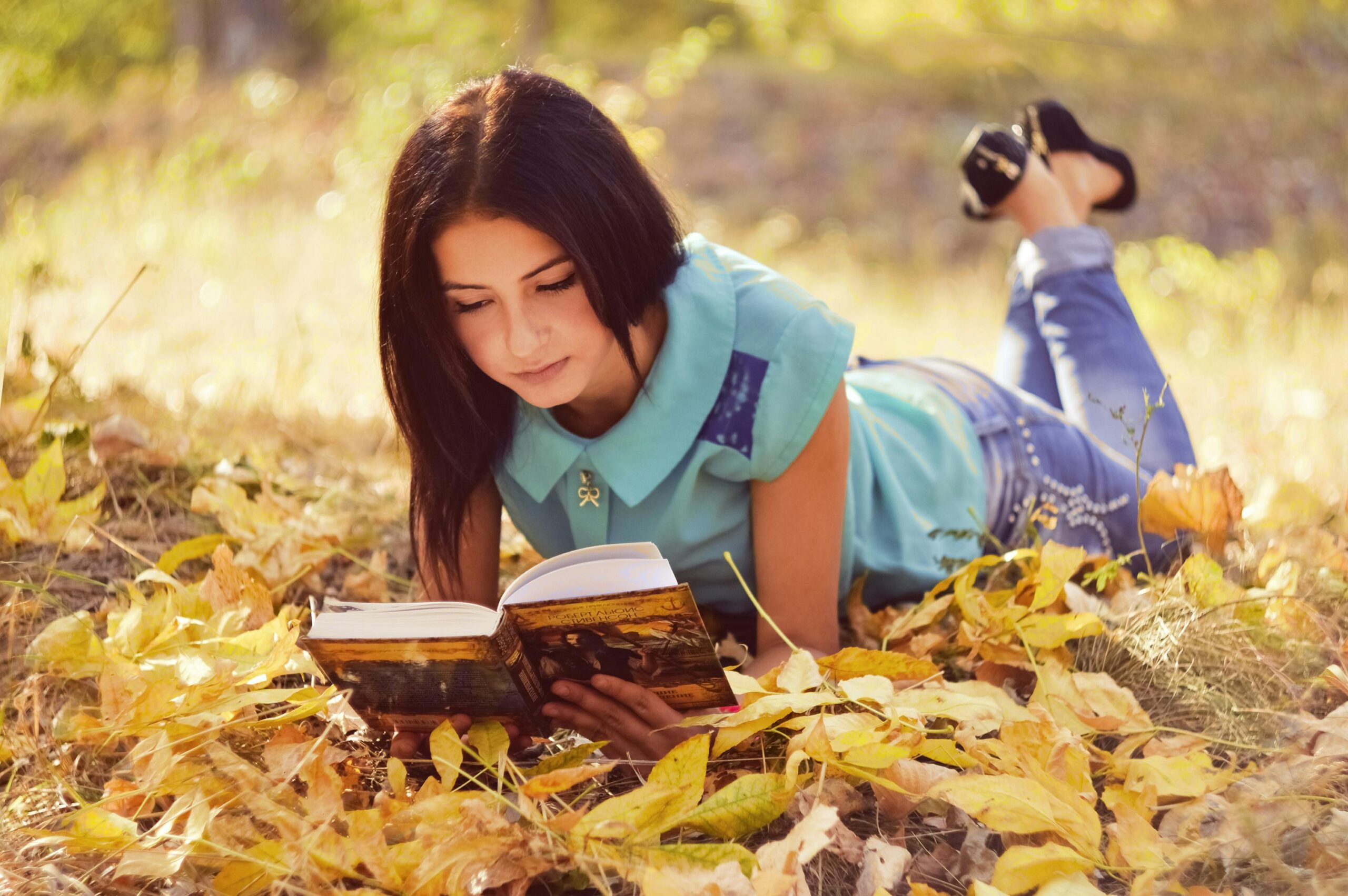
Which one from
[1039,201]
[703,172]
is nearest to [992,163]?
[1039,201]

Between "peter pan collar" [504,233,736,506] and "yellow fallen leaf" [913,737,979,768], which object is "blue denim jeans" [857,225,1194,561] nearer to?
Result: "peter pan collar" [504,233,736,506]

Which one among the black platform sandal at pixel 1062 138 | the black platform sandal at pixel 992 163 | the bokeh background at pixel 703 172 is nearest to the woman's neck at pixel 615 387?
the bokeh background at pixel 703 172

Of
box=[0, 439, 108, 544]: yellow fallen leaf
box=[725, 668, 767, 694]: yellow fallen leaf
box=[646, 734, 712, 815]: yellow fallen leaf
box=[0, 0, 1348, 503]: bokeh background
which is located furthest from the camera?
box=[0, 0, 1348, 503]: bokeh background

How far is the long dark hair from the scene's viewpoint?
53.1 inches

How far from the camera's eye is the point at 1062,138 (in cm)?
261

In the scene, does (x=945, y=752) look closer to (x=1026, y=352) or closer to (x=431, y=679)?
(x=431, y=679)

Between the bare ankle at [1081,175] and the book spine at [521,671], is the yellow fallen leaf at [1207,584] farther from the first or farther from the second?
the bare ankle at [1081,175]

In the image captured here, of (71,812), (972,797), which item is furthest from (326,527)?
(972,797)

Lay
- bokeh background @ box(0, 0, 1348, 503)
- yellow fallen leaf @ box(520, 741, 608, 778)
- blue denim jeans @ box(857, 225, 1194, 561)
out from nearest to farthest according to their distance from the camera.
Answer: yellow fallen leaf @ box(520, 741, 608, 778)
blue denim jeans @ box(857, 225, 1194, 561)
bokeh background @ box(0, 0, 1348, 503)

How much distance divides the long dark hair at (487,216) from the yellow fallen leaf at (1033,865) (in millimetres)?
814

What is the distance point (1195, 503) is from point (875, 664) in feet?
2.22

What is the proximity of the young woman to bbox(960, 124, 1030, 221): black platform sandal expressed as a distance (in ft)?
1.65

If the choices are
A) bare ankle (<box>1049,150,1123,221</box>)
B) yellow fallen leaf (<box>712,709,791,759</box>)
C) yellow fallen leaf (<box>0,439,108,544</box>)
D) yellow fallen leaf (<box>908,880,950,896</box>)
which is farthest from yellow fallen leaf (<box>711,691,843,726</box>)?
bare ankle (<box>1049,150,1123,221</box>)

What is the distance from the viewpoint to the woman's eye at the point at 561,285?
139 centimetres
